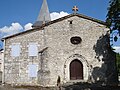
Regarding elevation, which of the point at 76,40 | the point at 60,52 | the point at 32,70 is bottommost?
the point at 32,70

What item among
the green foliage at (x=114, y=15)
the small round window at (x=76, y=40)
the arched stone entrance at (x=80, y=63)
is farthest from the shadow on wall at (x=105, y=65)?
the green foliage at (x=114, y=15)

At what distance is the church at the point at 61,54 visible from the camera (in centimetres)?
2138

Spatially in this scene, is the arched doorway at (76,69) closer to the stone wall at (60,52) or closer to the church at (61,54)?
the church at (61,54)

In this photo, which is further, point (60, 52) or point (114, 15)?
point (60, 52)

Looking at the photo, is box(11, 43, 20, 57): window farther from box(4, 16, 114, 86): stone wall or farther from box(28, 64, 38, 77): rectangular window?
box(28, 64, 38, 77): rectangular window

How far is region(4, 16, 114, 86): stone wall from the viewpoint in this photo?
70.1 feet

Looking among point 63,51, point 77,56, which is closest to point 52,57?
point 63,51

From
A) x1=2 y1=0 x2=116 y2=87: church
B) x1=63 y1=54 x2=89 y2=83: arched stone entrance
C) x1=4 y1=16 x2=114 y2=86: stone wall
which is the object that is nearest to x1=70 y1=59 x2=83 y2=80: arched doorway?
x1=2 y1=0 x2=116 y2=87: church

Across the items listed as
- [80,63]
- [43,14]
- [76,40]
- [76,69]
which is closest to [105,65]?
[80,63]

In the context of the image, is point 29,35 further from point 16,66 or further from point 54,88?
point 54,88

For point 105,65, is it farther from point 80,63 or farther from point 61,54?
point 61,54

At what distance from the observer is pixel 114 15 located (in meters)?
18.0

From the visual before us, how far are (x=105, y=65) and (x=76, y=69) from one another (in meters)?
3.08

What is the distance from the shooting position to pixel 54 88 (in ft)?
63.8
